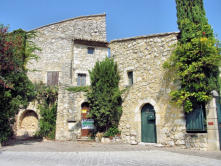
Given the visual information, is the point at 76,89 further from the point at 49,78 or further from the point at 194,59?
the point at 194,59

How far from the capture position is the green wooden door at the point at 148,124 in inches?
360

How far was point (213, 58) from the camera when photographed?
23.8 feet

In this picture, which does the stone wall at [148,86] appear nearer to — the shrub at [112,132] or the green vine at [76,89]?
the shrub at [112,132]

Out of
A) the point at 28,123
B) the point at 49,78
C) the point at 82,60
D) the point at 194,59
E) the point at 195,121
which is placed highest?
the point at 82,60

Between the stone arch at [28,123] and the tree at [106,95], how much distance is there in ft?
18.3

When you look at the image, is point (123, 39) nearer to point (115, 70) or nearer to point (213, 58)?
point (115, 70)

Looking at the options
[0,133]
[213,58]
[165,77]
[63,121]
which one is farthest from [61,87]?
[213,58]

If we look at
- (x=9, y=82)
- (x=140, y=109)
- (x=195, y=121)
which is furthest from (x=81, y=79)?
(x=195, y=121)

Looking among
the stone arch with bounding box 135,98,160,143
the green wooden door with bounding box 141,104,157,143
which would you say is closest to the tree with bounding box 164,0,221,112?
the stone arch with bounding box 135,98,160,143

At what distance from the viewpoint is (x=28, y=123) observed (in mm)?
14359

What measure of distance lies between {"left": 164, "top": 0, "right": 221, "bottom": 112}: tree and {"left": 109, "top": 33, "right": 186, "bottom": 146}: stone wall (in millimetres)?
621

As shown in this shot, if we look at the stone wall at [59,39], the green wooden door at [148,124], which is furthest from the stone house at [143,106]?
the stone wall at [59,39]

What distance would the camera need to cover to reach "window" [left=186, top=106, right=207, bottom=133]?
7.50 meters

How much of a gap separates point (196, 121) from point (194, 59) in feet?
7.62
